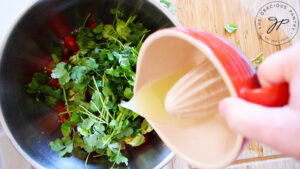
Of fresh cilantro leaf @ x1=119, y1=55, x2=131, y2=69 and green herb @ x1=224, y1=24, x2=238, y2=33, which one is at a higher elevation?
fresh cilantro leaf @ x1=119, y1=55, x2=131, y2=69

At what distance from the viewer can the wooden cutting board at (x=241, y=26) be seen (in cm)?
94

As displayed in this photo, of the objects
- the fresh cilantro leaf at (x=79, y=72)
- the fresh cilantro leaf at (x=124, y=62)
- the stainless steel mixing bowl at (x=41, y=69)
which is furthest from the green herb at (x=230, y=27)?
the fresh cilantro leaf at (x=79, y=72)

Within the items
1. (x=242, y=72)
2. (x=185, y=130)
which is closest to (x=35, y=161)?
(x=185, y=130)

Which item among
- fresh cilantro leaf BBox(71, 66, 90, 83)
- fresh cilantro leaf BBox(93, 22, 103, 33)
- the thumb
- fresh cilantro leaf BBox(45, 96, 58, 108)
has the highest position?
fresh cilantro leaf BBox(93, 22, 103, 33)

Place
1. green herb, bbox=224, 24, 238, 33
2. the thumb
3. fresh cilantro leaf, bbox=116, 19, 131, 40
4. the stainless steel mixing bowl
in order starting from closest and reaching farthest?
the thumb
the stainless steel mixing bowl
fresh cilantro leaf, bbox=116, 19, 131, 40
green herb, bbox=224, 24, 238, 33

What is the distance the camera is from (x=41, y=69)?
0.90m

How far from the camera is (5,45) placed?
705 mm

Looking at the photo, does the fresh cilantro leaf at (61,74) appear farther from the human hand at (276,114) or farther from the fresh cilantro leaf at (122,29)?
the human hand at (276,114)

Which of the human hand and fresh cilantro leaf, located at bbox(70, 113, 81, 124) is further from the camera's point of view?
fresh cilantro leaf, located at bbox(70, 113, 81, 124)

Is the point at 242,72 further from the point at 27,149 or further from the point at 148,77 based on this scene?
the point at 27,149

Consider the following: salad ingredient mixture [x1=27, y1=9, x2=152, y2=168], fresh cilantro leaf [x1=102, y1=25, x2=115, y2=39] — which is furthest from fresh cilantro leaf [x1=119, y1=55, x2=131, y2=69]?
fresh cilantro leaf [x1=102, y1=25, x2=115, y2=39]

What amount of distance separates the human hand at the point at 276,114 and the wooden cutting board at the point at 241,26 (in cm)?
56

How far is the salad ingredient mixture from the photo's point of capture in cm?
79

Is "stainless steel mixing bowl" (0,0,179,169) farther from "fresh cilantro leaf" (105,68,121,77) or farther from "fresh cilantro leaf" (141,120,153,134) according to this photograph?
"fresh cilantro leaf" (105,68,121,77)
